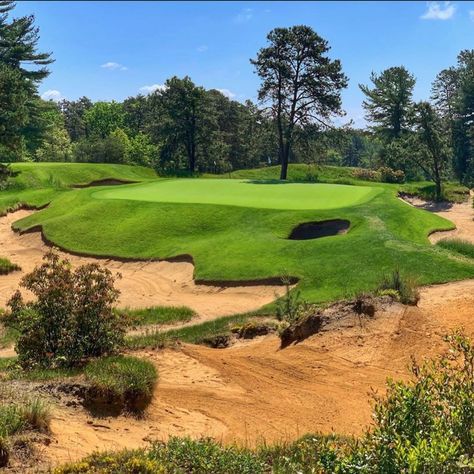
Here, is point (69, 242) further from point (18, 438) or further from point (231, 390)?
point (18, 438)

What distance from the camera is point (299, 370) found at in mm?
12664

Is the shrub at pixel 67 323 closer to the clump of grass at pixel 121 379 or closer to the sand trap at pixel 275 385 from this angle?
the clump of grass at pixel 121 379

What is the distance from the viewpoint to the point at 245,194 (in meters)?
35.2

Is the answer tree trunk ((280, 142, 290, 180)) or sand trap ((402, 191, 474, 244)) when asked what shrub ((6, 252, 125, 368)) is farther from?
tree trunk ((280, 142, 290, 180))

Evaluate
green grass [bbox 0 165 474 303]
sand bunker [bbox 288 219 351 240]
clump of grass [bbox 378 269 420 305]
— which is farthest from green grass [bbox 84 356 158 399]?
sand bunker [bbox 288 219 351 240]

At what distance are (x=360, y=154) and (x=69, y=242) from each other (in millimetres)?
152729

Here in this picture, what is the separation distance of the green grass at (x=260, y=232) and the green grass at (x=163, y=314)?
11.5 ft

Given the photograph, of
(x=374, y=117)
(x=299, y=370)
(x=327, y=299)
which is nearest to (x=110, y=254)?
(x=327, y=299)

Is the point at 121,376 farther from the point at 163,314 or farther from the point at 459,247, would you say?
the point at 459,247

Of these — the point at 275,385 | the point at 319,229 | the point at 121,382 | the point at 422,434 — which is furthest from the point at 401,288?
the point at 422,434

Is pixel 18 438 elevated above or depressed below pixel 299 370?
above

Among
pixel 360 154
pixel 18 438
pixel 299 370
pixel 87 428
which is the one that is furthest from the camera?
pixel 360 154

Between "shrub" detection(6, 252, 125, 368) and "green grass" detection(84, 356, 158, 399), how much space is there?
2.33 feet

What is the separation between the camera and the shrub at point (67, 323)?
Answer: 1118cm
